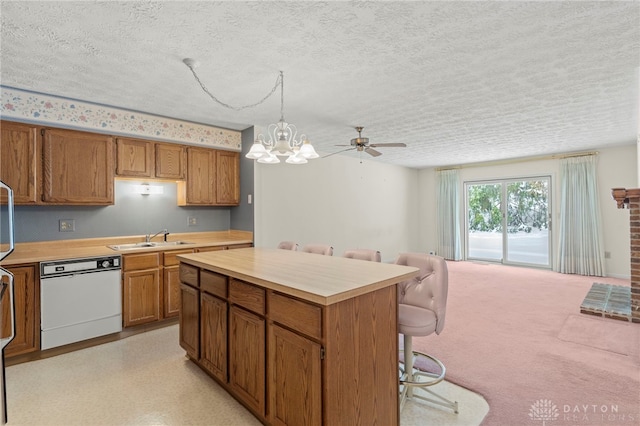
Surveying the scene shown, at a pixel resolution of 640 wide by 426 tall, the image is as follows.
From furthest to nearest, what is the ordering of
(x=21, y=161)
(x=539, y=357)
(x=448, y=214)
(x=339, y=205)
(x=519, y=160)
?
(x=448, y=214)
(x=519, y=160)
(x=339, y=205)
(x=21, y=161)
(x=539, y=357)

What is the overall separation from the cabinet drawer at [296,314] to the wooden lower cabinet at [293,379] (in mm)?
43

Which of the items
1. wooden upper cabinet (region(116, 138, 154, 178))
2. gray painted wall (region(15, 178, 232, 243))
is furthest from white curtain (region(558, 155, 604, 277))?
wooden upper cabinet (region(116, 138, 154, 178))

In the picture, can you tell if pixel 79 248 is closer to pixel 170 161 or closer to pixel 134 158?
pixel 134 158

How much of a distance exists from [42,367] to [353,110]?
12.3 feet

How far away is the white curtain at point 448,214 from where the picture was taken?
7.53 meters

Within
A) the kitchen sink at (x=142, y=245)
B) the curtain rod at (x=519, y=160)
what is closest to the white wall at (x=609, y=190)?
the curtain rod at (x=519, y=160)

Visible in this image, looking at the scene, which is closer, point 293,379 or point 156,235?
point 293,379

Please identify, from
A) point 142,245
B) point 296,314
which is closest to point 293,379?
point 296,314

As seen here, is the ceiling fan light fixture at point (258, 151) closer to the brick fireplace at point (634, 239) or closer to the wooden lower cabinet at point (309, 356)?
the wooden lower cabinet at point (309, 356)

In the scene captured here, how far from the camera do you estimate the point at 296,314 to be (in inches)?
63.5

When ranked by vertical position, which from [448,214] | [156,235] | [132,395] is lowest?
[132,395]

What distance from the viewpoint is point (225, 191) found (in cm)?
442

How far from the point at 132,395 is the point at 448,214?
706cm

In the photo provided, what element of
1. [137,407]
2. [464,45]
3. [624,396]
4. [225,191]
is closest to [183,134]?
[225,191]
